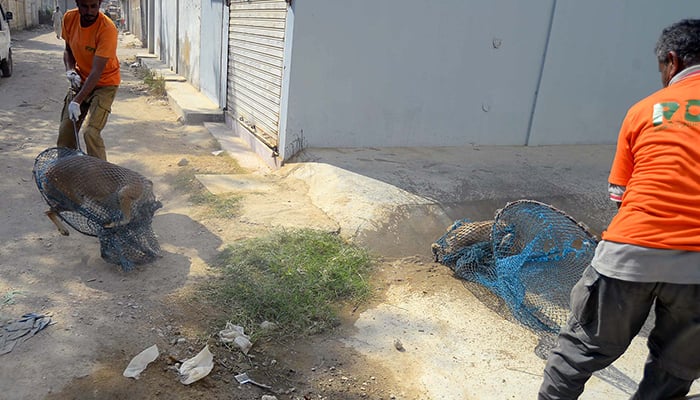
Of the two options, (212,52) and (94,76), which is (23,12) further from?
(94,76)

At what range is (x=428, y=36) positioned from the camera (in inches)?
247

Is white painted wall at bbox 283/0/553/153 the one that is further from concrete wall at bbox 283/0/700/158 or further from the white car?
the white car

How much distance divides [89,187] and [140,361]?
135 cm

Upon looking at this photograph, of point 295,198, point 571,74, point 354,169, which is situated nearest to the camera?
point 295,198

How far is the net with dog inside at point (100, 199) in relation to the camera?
3.46 m

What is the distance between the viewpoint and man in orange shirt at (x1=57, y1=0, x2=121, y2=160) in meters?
4.24

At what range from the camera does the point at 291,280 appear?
3.67 metres

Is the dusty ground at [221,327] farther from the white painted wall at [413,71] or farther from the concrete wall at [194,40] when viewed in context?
the concrete wall at [194,40]

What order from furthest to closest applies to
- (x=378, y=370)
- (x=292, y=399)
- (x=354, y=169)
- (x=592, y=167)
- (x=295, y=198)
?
1. (x=592, y=167)
2. (x=354, y=169)
3. (x=295, y=198)
4. (x=378, y=370)
5. (x=292, y=399)

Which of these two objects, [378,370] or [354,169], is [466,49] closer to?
[354,169]

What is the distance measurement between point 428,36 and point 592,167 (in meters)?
2.78

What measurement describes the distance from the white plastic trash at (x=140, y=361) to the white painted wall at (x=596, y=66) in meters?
6.14

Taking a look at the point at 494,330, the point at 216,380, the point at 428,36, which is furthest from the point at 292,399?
the point at 428,36

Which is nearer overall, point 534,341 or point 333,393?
point 333,393
